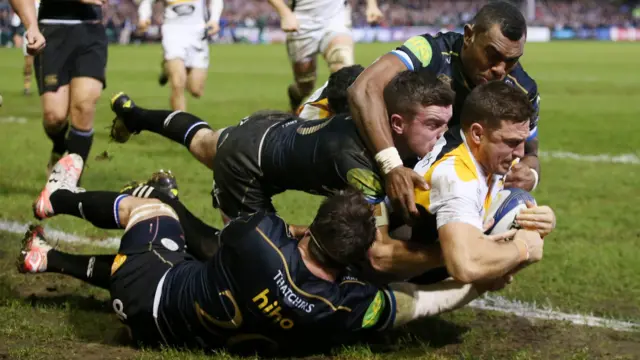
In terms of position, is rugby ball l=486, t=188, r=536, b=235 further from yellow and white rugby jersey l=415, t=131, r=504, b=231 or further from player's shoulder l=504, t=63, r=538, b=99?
player's shoulder l=504, t=63, r=538, b=99

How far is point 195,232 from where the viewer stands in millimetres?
6266

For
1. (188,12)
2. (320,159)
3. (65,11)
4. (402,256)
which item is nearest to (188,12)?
(188,12)

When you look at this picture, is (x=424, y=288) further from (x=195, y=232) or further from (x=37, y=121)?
(x=37, y=121)

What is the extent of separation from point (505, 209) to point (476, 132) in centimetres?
57

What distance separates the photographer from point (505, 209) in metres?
5.35

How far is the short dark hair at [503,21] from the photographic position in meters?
5.56

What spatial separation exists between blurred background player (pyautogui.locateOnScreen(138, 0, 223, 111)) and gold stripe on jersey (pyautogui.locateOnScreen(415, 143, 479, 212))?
8.35m

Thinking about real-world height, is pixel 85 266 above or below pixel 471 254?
below

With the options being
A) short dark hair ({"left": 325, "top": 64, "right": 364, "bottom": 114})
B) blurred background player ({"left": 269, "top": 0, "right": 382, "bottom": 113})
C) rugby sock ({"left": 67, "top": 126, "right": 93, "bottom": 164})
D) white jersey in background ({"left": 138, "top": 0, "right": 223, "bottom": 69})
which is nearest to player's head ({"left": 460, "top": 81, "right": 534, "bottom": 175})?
short dark hair ({"left": 325, "top": 64, "right": 364, "bottom": 114})

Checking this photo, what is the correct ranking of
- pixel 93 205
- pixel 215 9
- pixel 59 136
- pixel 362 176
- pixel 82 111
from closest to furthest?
pixel 362 176 < pixel 93 205 < pixel 82 111 < pixel 59 136 < pixel 215 9

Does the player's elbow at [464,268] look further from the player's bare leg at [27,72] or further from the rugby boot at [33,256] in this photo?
the player's bare leg at [27,72]

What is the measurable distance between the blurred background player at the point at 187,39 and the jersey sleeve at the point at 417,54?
292 inches

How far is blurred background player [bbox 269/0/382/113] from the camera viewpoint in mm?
11438

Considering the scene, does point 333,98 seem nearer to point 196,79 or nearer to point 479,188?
point 479,188
